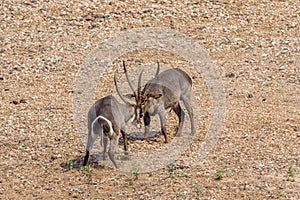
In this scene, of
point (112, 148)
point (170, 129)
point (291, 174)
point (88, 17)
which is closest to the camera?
point (291, 174)

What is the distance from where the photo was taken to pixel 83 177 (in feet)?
34.8

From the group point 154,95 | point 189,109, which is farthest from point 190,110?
point 154,95

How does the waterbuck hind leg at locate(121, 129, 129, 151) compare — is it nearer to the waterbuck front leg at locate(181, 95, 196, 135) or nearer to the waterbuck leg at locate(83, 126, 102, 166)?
the waterbuck leg at locate(83, 126, 102, 166)

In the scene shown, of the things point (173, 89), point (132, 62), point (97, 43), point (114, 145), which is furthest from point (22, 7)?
point (114, 145)

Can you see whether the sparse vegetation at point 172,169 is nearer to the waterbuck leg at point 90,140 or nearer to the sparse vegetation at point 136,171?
the sparse vegetation at point 136,171

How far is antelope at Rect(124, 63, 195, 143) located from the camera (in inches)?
470

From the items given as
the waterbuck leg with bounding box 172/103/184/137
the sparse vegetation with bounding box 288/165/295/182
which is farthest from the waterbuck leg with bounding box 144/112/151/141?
the sparse vegetation with bounding box 288/165/295/182

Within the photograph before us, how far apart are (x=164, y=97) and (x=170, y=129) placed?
1.95 feet

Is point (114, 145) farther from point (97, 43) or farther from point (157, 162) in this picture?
point (97, 43)

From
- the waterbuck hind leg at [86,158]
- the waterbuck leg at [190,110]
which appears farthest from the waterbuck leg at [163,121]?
the waterbuck hind leg at [86,158]

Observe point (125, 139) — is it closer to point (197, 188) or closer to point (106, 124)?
point (106, 124)

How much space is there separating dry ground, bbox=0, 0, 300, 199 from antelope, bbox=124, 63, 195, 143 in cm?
39

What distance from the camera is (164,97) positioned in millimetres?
12453

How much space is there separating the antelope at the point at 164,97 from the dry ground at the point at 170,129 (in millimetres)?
391
